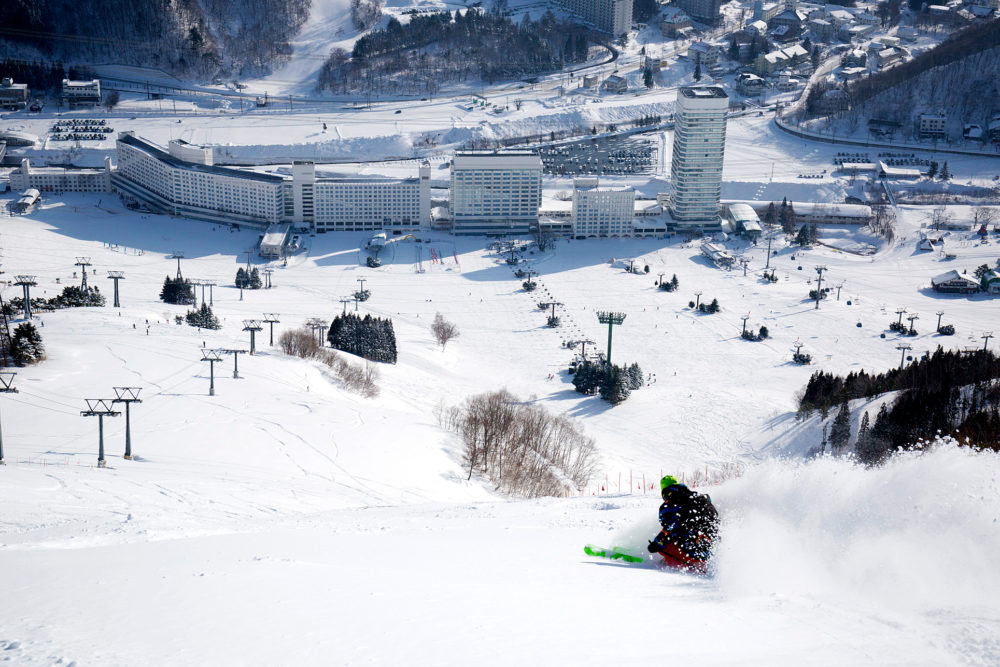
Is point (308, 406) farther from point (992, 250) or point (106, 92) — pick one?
point (106, 92)

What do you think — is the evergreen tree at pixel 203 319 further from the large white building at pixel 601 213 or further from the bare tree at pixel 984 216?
the bare tree at pixel 984 216

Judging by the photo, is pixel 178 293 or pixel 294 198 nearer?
pixel 178 293

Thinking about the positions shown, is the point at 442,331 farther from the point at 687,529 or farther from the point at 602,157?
the point at 602,157

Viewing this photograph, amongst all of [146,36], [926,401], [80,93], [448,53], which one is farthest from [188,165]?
[926,401]

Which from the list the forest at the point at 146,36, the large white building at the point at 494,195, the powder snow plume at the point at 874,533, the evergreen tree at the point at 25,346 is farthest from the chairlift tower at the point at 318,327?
the forest at the point at 146,36

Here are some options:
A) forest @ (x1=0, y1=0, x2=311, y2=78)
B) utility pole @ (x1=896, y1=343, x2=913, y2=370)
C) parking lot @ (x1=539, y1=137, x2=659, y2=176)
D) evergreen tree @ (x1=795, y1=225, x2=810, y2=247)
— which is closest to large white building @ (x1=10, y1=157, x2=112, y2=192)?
forest @ (x1=0, y1=0, x2=311, y2=78)

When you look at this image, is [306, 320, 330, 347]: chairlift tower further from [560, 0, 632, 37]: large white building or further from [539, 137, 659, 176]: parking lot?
[560, 0, 632, 37]: large white building
